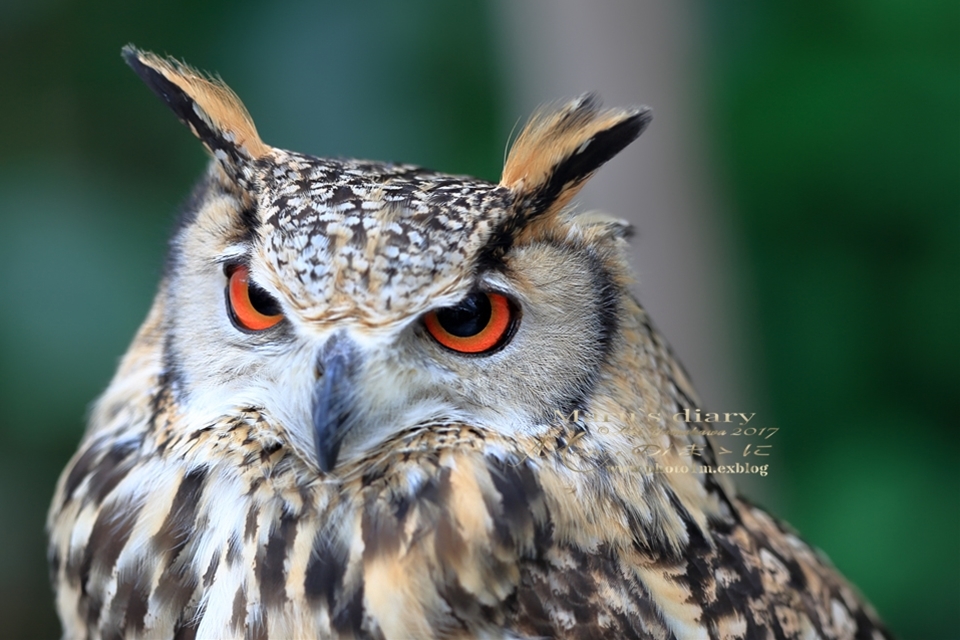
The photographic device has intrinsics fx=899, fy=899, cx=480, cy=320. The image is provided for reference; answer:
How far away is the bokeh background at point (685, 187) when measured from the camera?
7.45 ft

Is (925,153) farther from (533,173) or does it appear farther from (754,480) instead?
(533,173)

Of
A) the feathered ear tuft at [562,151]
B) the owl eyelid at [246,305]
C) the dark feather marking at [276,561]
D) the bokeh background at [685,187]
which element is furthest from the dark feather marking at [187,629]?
the bokeh background at [685,187]

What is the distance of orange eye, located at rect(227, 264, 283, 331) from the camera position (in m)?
1.01

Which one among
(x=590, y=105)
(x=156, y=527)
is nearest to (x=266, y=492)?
(x=156, y=527)

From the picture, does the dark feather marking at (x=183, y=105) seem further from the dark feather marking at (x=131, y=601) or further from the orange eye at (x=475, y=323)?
the dark feather marking at (x=131, y=601)

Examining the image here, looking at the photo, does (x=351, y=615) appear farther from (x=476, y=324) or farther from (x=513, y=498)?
(x=476, y=324)

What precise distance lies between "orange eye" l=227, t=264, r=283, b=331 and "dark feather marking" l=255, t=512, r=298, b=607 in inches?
8.7

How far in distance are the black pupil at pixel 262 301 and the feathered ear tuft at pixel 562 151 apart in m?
0.30

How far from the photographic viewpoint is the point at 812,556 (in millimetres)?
1434

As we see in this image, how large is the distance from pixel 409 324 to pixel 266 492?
271 millimetres

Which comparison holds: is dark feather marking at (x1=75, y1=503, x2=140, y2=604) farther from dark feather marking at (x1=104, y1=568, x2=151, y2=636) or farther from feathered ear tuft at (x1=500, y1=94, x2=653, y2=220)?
feathered ear tuft at (x1=500, y1=94, x2=653, y2=220)

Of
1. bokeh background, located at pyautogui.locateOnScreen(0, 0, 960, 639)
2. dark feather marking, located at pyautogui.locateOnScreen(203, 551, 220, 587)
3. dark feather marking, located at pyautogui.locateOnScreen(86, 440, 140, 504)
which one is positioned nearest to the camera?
dark feather marking, located at pyautogui.locateOnScreen(203, 551, 220, 587)

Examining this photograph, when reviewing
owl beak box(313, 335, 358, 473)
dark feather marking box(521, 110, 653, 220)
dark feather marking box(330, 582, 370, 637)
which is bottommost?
dark feather marking box(330, 582, 370, 637)

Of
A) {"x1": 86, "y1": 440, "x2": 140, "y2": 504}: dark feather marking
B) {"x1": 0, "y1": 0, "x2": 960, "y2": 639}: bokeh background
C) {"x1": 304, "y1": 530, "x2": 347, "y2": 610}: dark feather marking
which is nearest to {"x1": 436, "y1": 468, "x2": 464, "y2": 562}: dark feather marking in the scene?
{"x1": 304, "y1": 530, "x2": 347, "y2": 610}: dark feather marking
